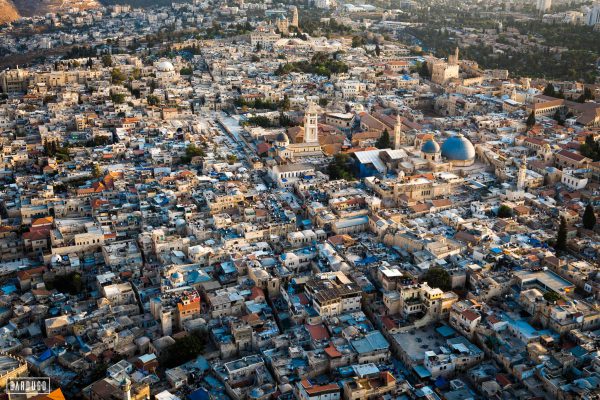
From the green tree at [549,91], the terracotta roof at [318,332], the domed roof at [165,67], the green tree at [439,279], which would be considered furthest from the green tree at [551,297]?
the domed roof at [165,67]

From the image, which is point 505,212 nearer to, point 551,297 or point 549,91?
point 551,297

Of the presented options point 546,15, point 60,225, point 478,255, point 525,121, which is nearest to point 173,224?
point 60,225

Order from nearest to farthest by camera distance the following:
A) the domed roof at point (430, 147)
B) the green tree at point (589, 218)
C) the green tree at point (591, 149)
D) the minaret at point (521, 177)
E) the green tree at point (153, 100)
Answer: the green tree at point (589, 218), the minaret at point (521, 177), the domed roof at point (430, 147), the green tree at point (591, 149), the green tree at point (153, 100)

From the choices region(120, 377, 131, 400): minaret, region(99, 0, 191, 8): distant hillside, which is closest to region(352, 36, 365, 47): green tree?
region(99, 0, 191, 8): distant hillside

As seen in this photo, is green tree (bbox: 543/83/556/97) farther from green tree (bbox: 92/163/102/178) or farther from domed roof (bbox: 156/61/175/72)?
green tree (bbox: 92/163/102/178)

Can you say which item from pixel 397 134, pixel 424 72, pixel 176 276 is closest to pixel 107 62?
pixel 424 72

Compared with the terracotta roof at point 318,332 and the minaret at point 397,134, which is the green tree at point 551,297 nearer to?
the terracotta roof at point 318,332
